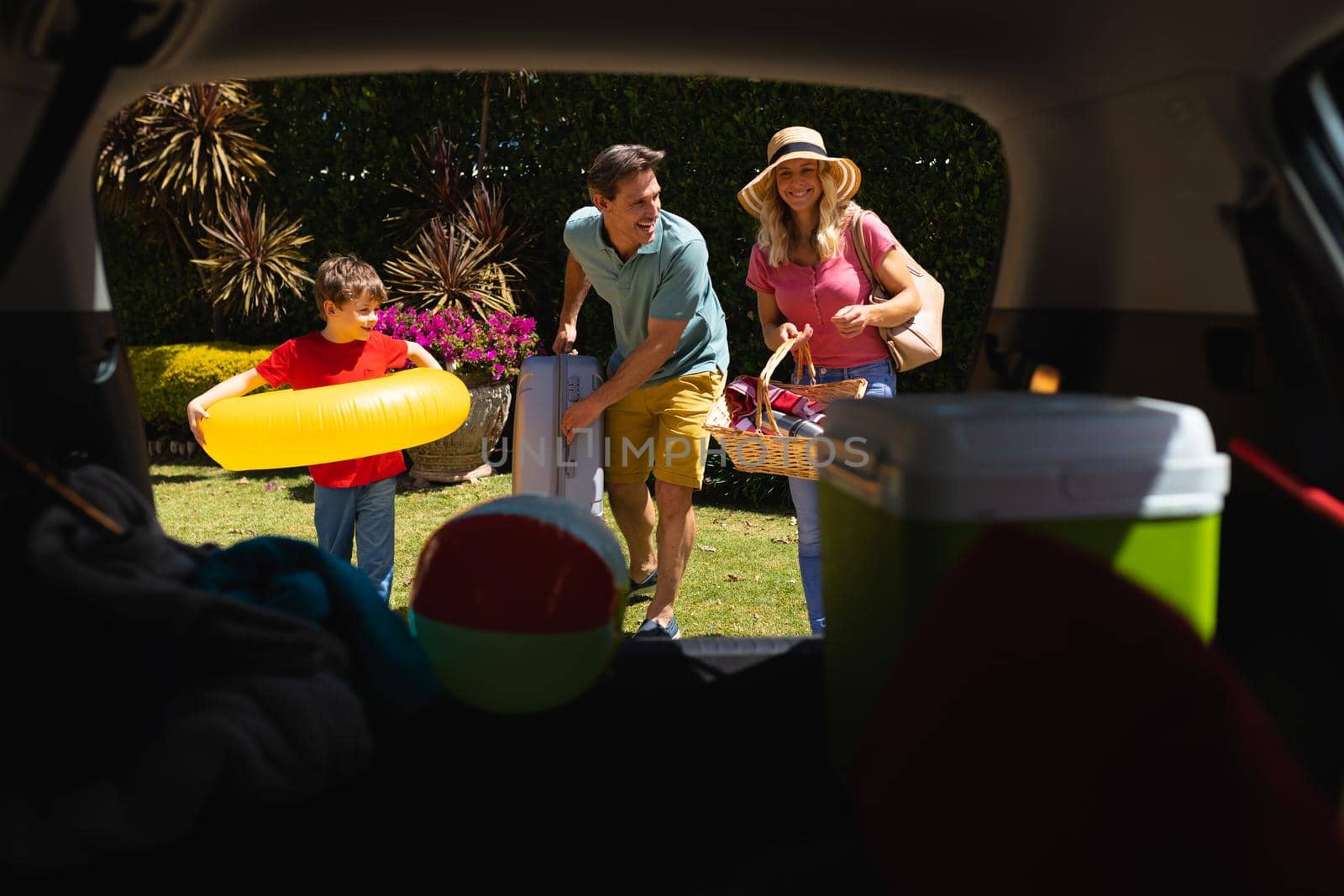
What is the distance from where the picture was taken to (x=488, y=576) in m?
1.90

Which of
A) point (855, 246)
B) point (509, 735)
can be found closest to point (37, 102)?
point (509, 735)

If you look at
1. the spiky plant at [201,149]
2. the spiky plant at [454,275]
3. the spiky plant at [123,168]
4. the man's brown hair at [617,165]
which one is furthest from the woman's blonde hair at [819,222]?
the spiky plant at [123,168]

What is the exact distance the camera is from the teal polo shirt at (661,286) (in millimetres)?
3975

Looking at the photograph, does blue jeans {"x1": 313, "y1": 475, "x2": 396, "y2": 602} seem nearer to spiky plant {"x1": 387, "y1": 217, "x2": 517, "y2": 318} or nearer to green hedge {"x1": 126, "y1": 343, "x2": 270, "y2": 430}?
spiky plant {"x1": 387, "y1": 217, "x2": 517, "y2": 318}

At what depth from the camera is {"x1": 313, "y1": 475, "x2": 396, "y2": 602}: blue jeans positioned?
435 cm

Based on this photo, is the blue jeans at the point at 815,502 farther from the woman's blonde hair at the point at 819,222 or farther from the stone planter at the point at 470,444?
the stone planter at the point at 470,444

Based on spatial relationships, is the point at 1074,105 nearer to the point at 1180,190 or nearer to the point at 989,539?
the point at 1180,190

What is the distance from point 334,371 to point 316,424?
2.32 feet

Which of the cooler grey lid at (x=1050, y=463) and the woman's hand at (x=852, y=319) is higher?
the woman's hand at (x=852, y=319)

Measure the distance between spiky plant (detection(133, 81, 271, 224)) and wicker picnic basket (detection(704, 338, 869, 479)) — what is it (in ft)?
21.9

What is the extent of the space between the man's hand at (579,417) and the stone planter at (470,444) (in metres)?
3.67

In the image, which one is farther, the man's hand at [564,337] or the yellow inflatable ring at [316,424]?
the man's hand at [564,337]

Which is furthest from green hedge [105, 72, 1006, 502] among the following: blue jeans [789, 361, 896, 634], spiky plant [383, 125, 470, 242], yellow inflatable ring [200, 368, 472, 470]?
yellow inflatable ring [200, 368, 472, 470]

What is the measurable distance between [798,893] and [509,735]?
649 millimetres
